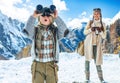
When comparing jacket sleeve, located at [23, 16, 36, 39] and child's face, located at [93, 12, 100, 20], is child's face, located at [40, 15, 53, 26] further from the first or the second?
child's face, located at [93, 12, 100, 20]

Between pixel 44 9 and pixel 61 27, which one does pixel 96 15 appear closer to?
pixel 61 27

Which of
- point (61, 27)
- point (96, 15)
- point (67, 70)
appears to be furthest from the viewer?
point (67, 70)

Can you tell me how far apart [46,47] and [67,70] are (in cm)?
753

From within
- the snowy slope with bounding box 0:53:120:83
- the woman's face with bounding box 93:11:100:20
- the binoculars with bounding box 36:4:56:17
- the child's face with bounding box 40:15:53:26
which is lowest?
the snowy slope with bounding box 0:53:120:83

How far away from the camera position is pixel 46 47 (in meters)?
7.09

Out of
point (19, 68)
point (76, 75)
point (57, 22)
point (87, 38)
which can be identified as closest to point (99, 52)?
point (87, 38)

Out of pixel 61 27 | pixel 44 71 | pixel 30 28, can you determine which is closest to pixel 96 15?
pixel 61 27

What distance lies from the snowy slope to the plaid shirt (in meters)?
4.63

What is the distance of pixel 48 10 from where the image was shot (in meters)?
7.14

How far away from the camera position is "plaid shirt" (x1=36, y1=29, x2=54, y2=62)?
7.07 m

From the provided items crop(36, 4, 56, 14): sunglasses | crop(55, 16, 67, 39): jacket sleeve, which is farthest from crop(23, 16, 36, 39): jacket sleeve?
crop(55, 16, 67, 39): jacket sleeve

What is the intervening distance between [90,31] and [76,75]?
2.94m

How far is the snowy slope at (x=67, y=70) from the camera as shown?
12.2 metres

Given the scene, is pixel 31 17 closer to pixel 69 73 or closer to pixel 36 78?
pixel 36 78
